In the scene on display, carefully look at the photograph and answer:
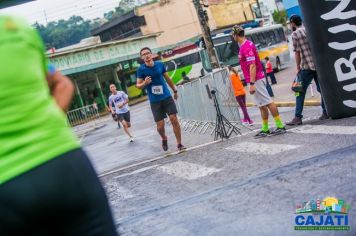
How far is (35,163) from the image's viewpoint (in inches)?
59.7

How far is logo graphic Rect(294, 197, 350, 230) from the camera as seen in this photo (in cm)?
337

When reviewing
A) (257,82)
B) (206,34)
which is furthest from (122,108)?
(257,82)

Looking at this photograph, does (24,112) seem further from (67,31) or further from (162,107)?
(67,31)

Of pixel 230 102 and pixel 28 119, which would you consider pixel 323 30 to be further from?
pixel 28 119

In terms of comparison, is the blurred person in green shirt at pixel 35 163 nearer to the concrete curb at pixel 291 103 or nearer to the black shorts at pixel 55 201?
the black shorts at pixel 55 201

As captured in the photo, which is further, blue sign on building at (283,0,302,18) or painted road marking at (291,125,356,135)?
blue sign on building at (283,0,302,18)

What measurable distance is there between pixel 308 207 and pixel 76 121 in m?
29.8

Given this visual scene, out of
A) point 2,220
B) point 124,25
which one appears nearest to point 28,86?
point 2,220

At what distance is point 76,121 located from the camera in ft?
106

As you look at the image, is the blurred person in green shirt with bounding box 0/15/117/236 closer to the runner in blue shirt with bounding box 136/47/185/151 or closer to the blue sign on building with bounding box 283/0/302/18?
the runner in blue shirt with bounding box 136/47/185/151

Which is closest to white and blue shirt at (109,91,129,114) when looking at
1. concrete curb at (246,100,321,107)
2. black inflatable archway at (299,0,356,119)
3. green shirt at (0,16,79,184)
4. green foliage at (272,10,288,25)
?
concrete curb at (246,100,321,107)

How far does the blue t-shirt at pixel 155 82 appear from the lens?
8.66 m

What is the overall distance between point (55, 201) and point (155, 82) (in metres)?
7.22

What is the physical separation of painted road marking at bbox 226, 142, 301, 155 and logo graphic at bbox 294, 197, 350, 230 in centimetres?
242
